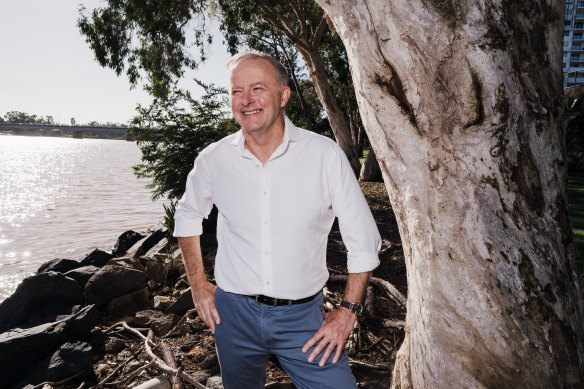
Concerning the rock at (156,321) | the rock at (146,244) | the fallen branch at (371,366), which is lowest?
the rock at (146,244)

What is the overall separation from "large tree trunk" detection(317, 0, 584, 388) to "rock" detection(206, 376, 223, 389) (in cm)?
192

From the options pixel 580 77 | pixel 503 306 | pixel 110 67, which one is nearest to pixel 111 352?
pixel 503 306

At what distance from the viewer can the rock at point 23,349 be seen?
3926mm

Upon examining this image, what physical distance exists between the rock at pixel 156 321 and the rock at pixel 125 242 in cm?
465

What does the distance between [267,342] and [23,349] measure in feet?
10.7

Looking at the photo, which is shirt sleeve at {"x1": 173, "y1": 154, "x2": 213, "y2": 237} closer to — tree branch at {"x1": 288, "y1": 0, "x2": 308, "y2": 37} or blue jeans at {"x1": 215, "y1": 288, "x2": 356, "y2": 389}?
blue jeans at {"x1": 215, "y1": 288, "x2": 356, "y2": 389}

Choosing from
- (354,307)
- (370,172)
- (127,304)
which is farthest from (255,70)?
(370,172)

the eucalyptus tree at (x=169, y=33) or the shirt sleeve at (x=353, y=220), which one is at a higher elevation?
the eucalyptus tree at (x=169, y=33)

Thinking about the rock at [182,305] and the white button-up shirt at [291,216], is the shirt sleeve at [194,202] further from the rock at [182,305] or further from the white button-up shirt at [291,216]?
the rock at [182,305]

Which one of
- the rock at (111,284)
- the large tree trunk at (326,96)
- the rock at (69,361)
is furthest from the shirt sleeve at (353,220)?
the large tree trunk at (326,96)

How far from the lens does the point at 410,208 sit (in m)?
2.09

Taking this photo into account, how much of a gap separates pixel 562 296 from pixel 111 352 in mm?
4142

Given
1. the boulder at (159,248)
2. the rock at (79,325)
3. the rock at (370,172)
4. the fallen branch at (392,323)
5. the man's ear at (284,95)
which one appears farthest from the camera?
the rock at (370,172)

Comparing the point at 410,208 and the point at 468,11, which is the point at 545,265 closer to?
the point at 410,208
